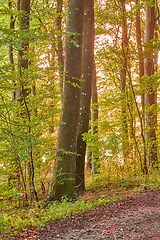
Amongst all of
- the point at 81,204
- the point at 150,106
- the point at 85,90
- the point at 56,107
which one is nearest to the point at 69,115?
the point at 56,107

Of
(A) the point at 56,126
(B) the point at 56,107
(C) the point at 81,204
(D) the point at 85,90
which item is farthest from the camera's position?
(D) the point at 85,90

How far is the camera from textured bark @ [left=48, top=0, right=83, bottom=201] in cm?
698

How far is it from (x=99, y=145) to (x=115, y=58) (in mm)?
3128

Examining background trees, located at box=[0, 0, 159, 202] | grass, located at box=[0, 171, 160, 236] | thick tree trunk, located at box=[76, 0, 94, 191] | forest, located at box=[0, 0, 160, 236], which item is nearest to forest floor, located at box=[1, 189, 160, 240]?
grass, located at box=[0, 171, 160, 236]

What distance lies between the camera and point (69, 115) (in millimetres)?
7109

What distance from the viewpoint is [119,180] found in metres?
9.11

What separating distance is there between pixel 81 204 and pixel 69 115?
2.40 m

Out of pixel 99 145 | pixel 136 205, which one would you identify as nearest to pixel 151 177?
pixel 99 145

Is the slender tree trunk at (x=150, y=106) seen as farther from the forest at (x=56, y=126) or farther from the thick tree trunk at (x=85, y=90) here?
the thick tree trunk at (x=85, y=90)

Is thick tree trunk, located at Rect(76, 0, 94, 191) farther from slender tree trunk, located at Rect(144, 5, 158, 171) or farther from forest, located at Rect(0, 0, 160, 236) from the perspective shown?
slender tree trunk, located at Rect(144, 5, 158, 171)

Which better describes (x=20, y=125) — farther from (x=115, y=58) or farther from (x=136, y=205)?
(x=115, y=58)

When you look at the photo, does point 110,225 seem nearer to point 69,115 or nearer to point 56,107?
point 69,115

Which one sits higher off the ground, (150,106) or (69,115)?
(150,106)

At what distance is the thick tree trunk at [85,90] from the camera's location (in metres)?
8.36
